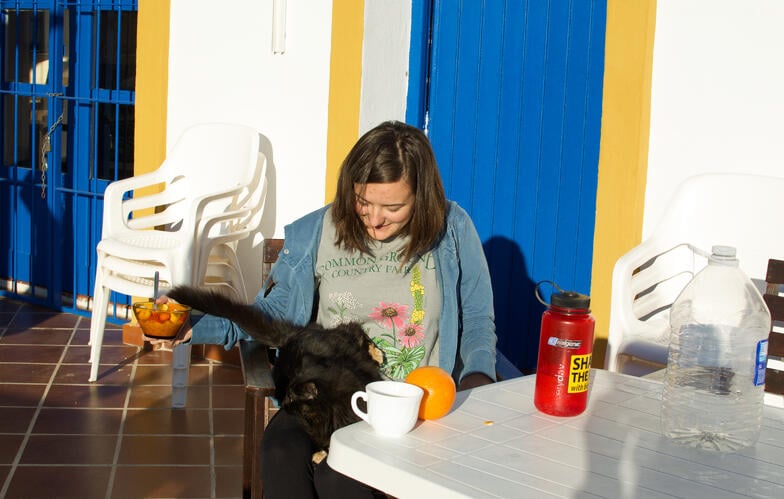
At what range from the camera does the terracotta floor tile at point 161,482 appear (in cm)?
321

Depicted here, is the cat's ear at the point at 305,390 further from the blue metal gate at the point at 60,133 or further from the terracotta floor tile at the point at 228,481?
the blue metal gate at the point at 60,133

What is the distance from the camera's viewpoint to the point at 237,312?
7.20 ft

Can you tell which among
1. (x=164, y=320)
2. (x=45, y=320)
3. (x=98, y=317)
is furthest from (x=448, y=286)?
(x=45, y=320)

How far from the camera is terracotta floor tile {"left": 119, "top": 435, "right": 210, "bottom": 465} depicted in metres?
3.51

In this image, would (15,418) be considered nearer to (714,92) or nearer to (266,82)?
(266,82)

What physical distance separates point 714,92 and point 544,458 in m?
2.21

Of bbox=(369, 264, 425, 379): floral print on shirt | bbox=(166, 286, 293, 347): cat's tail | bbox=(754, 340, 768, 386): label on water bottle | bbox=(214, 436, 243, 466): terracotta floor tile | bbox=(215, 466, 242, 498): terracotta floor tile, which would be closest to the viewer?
bbox=(754, 340, 768, 386): label on water bottle

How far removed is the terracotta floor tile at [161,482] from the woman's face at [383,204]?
1397 millimetres

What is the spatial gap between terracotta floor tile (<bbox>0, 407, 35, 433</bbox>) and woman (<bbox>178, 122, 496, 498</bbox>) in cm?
174

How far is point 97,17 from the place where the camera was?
5.47m

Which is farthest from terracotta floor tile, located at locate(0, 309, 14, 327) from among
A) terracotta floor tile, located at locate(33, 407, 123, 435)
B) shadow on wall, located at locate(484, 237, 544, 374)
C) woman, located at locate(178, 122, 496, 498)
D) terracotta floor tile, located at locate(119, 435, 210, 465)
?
woman, located at locate(178, 122, 496, 498)

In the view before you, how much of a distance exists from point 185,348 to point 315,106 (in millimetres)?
1359

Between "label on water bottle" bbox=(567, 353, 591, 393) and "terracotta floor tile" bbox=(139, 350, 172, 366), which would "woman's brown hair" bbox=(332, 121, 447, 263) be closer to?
"label on water bottle" bbox=(567, 353, 591, 393)

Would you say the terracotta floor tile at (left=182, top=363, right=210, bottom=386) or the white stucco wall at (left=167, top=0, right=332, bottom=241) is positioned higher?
the white stucco wall at (left=167, top=0, right=332, bottom=241)
